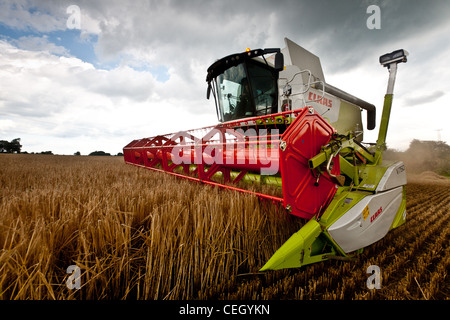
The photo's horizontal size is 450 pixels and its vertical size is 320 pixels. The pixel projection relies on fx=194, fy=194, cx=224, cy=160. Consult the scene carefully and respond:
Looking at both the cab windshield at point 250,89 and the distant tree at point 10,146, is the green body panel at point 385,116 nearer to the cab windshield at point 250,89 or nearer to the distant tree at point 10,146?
the cab windshield at point 250,89

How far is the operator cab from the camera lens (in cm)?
391

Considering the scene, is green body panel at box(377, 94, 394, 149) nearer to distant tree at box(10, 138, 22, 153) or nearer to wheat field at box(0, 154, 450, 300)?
wheat field at box(0, 154, 450, 300)

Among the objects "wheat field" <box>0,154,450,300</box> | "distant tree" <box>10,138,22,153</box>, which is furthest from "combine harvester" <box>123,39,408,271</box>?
"distant tree" <box>10,138,22,153</box>

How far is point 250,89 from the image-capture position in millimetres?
3910

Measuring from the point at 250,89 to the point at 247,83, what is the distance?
0.16 metres

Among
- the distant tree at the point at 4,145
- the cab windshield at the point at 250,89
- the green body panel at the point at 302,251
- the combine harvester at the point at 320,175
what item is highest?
the distant tree at the point at 4,145

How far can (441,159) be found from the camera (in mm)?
17234

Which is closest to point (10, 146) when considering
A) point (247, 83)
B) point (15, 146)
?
point (15, 146)

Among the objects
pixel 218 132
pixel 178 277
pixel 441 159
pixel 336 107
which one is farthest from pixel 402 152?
pixel 178 277

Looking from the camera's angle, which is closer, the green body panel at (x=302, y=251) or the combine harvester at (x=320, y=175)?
the green body panel at (x=302, y=251)

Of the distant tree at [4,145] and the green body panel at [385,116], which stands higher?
the distant tree at [4,145]

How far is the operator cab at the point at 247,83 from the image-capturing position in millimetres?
3910

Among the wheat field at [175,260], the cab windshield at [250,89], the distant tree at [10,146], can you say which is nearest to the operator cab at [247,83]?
the cab windshield at [250,89]

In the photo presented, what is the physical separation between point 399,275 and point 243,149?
183 centimetres
